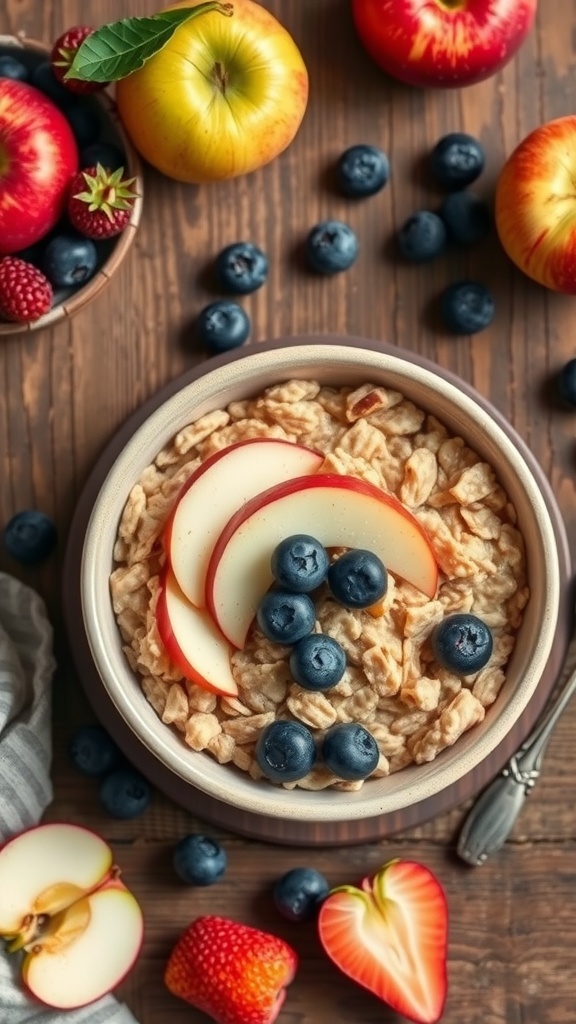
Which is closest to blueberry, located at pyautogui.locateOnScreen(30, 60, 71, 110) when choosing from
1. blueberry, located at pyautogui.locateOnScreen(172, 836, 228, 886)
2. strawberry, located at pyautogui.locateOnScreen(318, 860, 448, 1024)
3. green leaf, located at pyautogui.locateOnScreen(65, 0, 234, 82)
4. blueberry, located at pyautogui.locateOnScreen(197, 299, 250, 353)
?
green leaf, located at pyautogui.locateOnScreen(65, 0, 234, 82)

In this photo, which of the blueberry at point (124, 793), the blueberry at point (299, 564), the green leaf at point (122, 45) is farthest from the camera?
the blueberry at point (124, 793)

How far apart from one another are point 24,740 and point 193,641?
1.03 ft

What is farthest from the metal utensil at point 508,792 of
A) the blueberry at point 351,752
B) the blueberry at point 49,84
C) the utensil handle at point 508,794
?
the blueberry at point 49,84

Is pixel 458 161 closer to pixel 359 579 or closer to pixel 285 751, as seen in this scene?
pixel 359 579

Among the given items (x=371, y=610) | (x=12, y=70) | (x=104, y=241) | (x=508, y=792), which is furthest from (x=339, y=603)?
(x=12, y=70)

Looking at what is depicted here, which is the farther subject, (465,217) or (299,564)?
(465,217)

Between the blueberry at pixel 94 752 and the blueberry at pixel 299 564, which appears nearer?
the blueberry at pixel 299 564

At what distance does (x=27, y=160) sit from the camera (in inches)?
57.7

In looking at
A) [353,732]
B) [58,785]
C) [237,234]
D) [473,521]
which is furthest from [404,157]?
[58,785]

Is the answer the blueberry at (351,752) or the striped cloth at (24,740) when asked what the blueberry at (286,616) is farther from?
the striped cloth at (24,740)

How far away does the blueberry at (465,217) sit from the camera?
1584mm

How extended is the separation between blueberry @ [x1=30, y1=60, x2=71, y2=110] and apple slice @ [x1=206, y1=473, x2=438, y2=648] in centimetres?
63

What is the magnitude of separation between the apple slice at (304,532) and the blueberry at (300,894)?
0.38m

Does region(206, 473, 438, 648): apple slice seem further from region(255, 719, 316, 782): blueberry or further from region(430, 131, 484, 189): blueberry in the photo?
region(430, 131, 484, 189): blueberry
